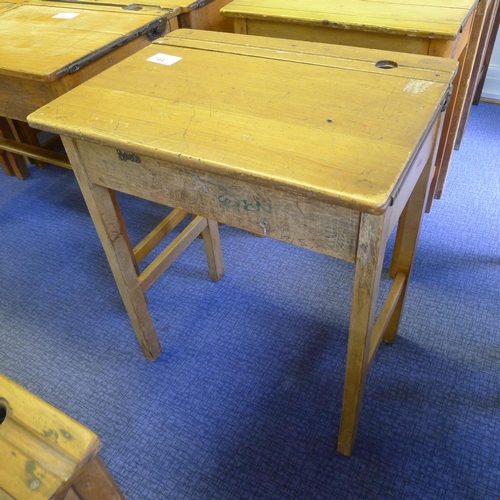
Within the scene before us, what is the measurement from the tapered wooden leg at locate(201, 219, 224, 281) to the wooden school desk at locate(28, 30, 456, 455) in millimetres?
452

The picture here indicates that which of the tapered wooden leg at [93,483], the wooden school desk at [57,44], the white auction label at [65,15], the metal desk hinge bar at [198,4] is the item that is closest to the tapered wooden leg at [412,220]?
the tapered wooden leg at [93,483]

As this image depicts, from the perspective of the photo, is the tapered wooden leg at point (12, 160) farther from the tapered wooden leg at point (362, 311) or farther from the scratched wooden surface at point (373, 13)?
the tapered wooden leg at point (362, 311)

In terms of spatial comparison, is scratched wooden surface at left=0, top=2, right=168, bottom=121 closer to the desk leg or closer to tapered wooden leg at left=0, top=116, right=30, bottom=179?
the desk leg

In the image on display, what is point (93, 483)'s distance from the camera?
0.60 m

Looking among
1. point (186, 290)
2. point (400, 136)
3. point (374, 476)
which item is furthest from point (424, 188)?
point (186, 290)

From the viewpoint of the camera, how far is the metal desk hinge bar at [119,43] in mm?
1329

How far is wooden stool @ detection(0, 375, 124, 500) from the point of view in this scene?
506 mm

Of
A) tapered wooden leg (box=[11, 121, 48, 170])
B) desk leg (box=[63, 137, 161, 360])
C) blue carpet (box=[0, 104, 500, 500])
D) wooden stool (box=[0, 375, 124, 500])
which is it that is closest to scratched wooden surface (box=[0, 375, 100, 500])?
wooden stool (box=[0, 375, 124, 500])

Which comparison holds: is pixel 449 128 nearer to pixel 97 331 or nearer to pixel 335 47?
pixel 335 47

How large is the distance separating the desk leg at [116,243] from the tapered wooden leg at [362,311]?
64 centimetres

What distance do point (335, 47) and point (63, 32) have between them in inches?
37.6

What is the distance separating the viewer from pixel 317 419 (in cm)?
135

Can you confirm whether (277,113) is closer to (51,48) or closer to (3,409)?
(3,409)

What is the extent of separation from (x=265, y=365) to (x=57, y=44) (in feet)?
4.08
